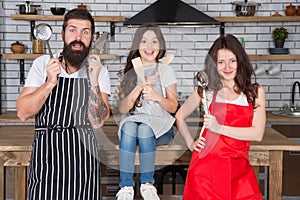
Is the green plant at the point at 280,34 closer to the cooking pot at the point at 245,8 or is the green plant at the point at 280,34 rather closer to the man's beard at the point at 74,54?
the cooking pot at the point at 245,8

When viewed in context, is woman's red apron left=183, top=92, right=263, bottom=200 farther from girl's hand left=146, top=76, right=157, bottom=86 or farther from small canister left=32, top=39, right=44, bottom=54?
small canister left=32, top=39, right=44, bottom=54

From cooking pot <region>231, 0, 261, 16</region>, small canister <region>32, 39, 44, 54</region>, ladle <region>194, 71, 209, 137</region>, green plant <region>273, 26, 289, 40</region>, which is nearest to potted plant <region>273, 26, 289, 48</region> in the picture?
green plant <region>273, 26, 289, 40</region>

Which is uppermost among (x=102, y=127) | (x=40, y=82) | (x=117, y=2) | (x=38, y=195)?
(x=117, y=2)

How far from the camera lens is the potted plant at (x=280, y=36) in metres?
4.65

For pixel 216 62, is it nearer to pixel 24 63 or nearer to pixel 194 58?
pixel 194 58

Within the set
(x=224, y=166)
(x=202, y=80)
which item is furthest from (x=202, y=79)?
(x=224, y=166)

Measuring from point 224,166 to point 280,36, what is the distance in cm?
254

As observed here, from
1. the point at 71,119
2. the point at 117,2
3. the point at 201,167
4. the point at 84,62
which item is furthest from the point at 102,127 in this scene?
the point at 117,2

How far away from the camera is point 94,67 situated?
7.28ft

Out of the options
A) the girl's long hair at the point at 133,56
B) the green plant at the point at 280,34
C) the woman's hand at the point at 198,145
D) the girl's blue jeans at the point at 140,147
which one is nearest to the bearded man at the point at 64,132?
the girl's blue jeans at the point at 140,147

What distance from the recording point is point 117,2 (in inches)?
188

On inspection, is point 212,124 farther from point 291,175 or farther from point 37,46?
point 37,46

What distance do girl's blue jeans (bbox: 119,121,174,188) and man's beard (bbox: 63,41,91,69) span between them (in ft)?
1.15

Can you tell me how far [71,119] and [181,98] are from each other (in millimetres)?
507
